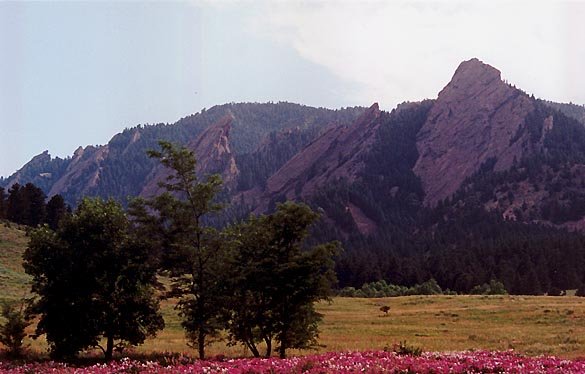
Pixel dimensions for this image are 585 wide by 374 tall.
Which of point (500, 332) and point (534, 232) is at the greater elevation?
point (534, 232)

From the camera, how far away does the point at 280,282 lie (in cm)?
2717

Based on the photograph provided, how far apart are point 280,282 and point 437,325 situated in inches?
963

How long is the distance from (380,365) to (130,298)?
45.2 feet

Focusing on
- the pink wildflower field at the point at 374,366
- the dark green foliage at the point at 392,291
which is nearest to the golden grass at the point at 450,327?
the pink wildflower field at the point at 374,366

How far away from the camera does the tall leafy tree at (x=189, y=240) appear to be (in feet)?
90.2

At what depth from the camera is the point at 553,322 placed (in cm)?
4488

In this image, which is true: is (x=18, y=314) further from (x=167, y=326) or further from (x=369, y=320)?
(x=369, y=320)

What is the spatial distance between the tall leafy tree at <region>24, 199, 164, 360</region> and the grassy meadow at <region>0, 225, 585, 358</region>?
408 cm

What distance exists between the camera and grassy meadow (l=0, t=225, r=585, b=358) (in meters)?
32.7

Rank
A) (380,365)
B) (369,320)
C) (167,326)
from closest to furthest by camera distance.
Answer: (380,365) → (167,326) → (369,320)

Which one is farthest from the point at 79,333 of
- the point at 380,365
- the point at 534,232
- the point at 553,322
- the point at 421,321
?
the point at 534,232

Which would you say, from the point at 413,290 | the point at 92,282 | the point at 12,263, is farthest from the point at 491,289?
the point at 92,282

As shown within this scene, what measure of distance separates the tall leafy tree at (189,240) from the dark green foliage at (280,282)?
3.17ft

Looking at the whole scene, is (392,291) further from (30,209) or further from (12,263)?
(30,209)
